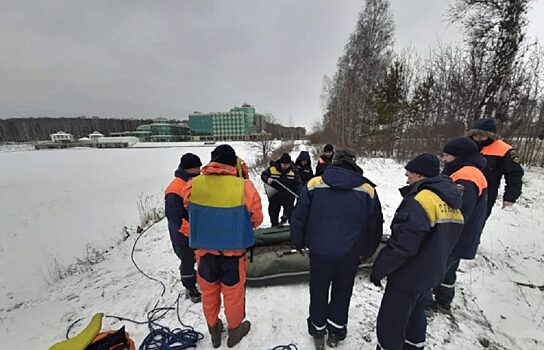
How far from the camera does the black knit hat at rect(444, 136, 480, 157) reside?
207 cm

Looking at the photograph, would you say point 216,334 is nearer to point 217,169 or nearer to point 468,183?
point 217,169

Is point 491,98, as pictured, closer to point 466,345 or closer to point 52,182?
point 466,345

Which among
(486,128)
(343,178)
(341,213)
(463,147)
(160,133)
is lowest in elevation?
(341,213)

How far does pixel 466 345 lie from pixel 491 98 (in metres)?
10.1

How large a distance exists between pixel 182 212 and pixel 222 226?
0.75 m

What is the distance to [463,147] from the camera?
2094 mm

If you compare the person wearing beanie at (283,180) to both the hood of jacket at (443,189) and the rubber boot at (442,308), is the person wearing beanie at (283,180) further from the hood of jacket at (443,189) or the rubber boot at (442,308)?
the hood of jacket at (443,189)

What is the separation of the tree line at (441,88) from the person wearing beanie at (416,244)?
10.2m

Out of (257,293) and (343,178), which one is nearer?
(343,178)

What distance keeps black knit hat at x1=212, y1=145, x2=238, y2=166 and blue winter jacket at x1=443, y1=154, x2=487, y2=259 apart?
1970 mm

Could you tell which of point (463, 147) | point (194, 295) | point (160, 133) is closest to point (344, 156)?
point (463, 147)

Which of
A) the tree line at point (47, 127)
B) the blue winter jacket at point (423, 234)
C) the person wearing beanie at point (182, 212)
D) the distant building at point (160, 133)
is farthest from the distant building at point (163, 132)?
the blue winter jacket at point (423, 234)

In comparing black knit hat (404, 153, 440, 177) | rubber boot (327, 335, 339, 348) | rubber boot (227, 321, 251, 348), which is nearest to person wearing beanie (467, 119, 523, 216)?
black knit hat (404, 153, 440, 177)

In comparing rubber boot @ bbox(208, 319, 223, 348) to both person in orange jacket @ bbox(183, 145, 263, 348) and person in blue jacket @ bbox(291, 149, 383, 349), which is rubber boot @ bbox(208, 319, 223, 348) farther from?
person in blue jacket @ bbox(291, 149, 383, 349)
